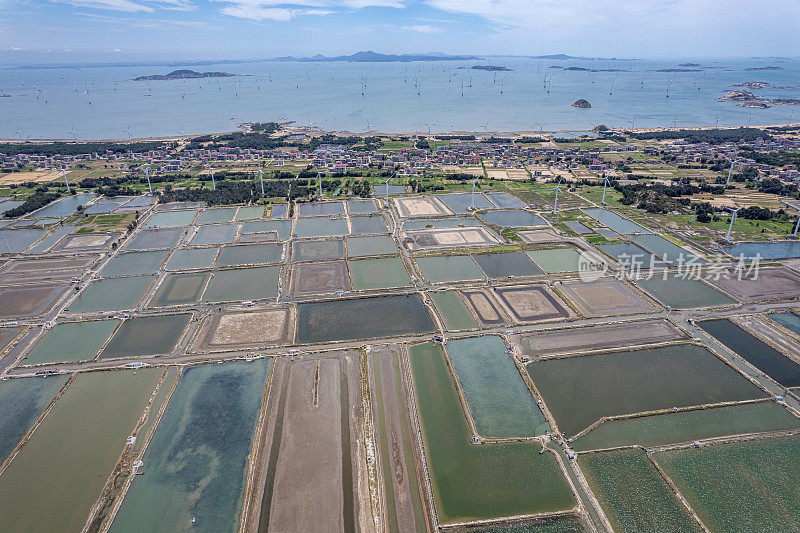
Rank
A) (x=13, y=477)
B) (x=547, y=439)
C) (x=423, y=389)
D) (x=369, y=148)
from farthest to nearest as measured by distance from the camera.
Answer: (x=369, y=148) → (x=423, y=389) → (x=547, y=439) → (x=13, y=477)

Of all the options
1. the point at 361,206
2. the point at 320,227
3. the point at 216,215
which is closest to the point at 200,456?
the point at 320,227

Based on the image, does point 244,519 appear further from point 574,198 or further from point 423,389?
point 574,198

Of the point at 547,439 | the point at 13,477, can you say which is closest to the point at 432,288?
the point at 547,439

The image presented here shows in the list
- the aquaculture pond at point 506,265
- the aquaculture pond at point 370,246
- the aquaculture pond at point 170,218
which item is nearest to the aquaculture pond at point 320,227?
the aquaculture pond at point 370,246

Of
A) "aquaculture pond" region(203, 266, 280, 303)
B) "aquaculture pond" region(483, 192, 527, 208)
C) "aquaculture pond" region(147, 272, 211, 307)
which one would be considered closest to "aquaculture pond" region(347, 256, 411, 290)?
"aquaculture pond" region(203, 266, 280, 303)

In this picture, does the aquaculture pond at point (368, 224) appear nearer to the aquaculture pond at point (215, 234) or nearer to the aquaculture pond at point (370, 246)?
the aquaculture pond at point (370, 246)

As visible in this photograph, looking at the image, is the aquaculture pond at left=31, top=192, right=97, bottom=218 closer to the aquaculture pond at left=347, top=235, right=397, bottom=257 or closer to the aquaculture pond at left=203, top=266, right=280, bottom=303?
the aquaculture pond at left=203, top=266, right=280, bottom=303
